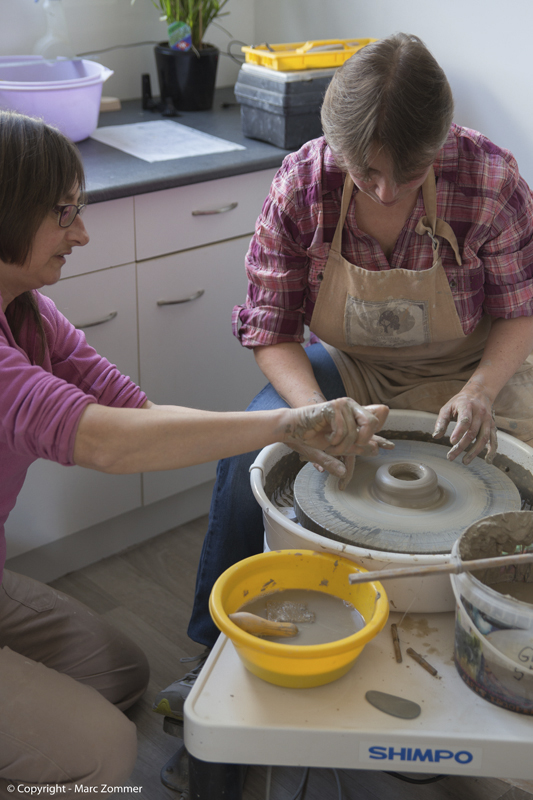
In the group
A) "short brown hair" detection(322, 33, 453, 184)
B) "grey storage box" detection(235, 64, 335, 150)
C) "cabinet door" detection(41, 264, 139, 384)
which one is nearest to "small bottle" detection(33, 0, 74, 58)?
"grey storage box" detection(235, 64, 335, 150)

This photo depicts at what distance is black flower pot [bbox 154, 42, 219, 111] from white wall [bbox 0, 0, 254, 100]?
0.13 m

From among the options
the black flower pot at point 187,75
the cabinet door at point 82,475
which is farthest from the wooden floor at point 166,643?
the black flower pot at point 187,75

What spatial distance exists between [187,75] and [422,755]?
6.94ft

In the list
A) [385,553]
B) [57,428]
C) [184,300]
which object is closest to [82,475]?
[184,300]

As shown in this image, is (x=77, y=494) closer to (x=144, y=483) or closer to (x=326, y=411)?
(x=144, y=483)

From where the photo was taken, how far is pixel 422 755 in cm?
87

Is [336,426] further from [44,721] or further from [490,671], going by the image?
[44,721]

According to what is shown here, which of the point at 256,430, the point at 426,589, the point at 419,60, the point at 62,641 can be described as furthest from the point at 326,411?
the point at 62,641

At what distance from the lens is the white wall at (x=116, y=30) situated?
7.16ft

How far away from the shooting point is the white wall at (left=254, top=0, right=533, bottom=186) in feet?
6.63

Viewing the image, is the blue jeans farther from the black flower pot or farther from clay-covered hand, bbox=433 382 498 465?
the black flower pot

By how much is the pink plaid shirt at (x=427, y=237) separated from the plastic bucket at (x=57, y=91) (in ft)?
1.99

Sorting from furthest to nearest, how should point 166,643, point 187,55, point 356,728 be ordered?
1. point 187,55
2. point 166,643
3. point 356,728

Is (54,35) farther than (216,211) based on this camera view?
Yes
